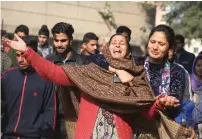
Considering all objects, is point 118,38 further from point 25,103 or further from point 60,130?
point 60,130

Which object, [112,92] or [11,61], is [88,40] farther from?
[112,92]

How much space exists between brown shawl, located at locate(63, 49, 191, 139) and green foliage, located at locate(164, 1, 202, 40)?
18.5 metres

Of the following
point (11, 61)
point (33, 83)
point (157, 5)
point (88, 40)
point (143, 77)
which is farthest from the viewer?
point (157, 5)

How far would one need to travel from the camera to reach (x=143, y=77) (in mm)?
4004

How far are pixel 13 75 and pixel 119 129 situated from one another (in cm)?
122

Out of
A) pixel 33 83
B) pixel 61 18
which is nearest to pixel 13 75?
pixel 33 83

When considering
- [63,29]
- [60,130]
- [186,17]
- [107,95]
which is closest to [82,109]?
[107,95]

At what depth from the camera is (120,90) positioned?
3834mm

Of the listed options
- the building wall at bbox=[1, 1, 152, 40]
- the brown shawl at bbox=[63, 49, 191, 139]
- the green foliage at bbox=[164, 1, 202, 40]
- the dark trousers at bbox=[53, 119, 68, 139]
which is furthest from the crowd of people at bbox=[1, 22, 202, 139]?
the green foliage at bbox=[164, 1, 202, 40]

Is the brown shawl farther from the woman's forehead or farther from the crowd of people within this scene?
the woman's forehead

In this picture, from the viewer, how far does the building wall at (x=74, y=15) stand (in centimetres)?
1588

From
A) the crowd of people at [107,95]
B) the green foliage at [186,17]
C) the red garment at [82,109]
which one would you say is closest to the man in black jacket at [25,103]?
the crowd of people at [107,95]

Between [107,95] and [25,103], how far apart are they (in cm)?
96

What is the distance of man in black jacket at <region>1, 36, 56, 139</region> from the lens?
4.39m
